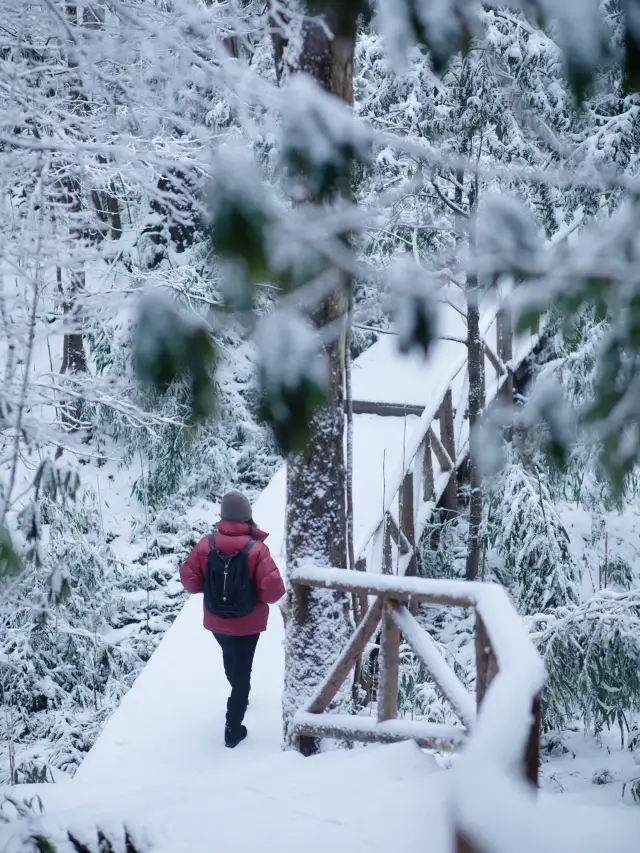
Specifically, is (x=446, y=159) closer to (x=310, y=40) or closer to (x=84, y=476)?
(x=310, y=40)

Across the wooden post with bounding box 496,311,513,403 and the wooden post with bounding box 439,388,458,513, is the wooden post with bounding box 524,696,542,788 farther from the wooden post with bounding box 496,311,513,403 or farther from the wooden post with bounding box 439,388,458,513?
the wooden post with bounding box 496,311,513,403

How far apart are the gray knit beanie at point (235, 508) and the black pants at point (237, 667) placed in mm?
691

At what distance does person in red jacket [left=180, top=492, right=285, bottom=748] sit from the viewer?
4492 mm

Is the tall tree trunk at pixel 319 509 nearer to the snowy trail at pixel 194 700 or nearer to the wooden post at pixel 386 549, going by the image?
the snowy trail at pixel 194 700

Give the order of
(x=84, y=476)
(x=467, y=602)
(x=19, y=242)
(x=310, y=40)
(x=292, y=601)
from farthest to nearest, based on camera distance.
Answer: (x=84, y=476)
(x=292, y=601)
(x=19, y=242)
(x=310, y=40)
(x=467, y=602)

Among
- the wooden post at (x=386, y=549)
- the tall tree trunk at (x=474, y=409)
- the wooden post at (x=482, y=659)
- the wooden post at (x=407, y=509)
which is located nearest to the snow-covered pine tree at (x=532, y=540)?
the tall tree trunk at (x=474, y=409)

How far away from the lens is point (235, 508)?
453cm

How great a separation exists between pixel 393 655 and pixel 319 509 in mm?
819

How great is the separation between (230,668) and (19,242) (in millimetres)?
2620

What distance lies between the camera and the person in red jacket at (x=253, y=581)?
4492 mm

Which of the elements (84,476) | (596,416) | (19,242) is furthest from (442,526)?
(596,416)

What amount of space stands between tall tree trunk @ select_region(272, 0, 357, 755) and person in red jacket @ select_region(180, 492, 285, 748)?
221mm

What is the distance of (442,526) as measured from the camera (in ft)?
29.5

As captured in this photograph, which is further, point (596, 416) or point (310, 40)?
point (310, 40)
